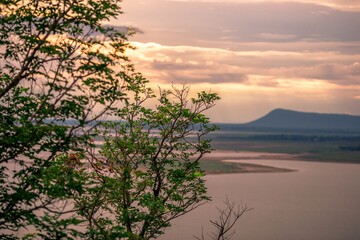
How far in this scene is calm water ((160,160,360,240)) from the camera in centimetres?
4991

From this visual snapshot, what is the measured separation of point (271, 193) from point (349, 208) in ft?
40.8

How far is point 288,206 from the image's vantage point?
6519cm

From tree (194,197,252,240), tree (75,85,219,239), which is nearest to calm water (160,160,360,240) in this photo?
tree (194,197,252,240)

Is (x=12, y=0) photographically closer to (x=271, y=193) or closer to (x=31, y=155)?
(x=31, y=155)

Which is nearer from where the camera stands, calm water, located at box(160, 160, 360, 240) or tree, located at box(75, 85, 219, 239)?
tree, located at box(75, 85, 219, 239)

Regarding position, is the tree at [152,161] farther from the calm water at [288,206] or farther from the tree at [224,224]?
the calm water at [288,206]

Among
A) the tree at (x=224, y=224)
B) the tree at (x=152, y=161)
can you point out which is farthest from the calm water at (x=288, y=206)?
the tree at (x=152, y=161)

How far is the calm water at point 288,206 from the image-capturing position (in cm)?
4991

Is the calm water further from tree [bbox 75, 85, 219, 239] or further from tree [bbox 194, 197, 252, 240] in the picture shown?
tree [bbox 75, 85, 219, 239]

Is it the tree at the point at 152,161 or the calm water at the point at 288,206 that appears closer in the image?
the tree at the point at 152,161

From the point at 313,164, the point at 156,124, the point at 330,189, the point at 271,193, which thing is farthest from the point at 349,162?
the point at 156,124

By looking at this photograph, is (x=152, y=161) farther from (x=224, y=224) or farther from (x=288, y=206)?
(x=288, y=206)

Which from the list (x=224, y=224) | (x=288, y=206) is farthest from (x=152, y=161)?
(x=288, y=206)

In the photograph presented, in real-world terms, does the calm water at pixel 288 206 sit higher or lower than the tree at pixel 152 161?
lower
